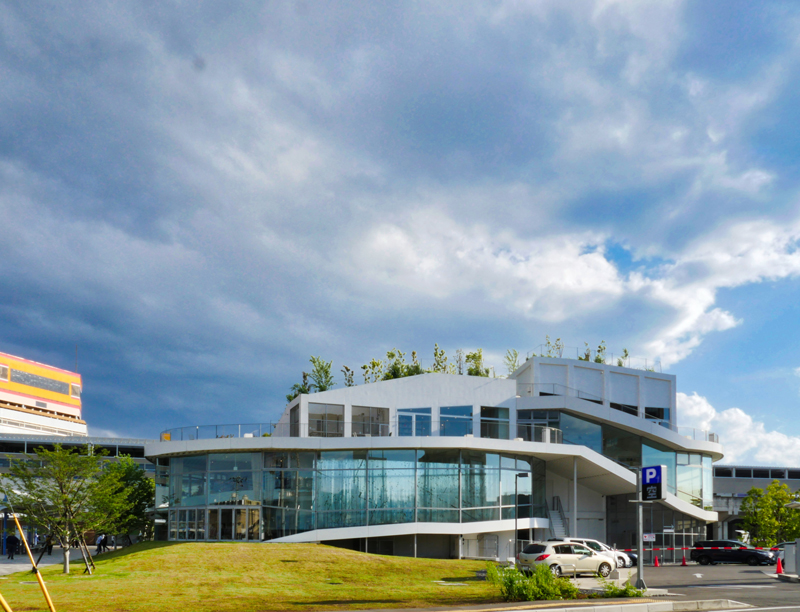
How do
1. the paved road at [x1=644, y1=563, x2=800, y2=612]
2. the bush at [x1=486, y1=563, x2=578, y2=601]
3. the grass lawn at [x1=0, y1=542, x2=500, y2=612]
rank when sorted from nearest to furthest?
the bush at [x1=486, y1=563, x2=578, y2=601] < the grass lawn at [x1=0, y1=542, x2=500, y2=612] < the paved road at [x1=644, y1=563, x2=800, y2=612]

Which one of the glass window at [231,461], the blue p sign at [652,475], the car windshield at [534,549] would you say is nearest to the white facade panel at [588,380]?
the car windshield at [534,549]

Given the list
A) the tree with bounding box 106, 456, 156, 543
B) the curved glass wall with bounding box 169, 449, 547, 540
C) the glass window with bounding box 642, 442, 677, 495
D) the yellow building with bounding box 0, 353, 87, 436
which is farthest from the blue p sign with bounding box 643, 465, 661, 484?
the yellow building with bounding box 0, 353, 87, 436

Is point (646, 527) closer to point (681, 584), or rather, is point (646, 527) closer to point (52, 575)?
point (681, 584)

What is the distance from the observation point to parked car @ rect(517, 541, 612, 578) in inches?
1126

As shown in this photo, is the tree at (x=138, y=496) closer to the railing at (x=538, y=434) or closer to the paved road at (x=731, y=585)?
the railing at (x=538, y=434)

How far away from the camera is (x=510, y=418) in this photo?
4591 cm

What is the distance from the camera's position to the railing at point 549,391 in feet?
158

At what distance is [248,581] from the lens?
84.8 feet

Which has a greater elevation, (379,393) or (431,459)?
(379,393)

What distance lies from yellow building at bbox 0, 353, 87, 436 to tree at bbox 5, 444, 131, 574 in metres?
71.1

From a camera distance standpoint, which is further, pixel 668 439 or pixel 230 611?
pixel 668 439

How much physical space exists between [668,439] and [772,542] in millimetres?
18636

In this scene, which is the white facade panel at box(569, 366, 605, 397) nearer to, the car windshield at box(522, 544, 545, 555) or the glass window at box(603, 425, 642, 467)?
the glass window at box(603, 425, 642, 467)

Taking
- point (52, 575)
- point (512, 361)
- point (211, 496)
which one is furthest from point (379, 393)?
→ point (512, 361)
